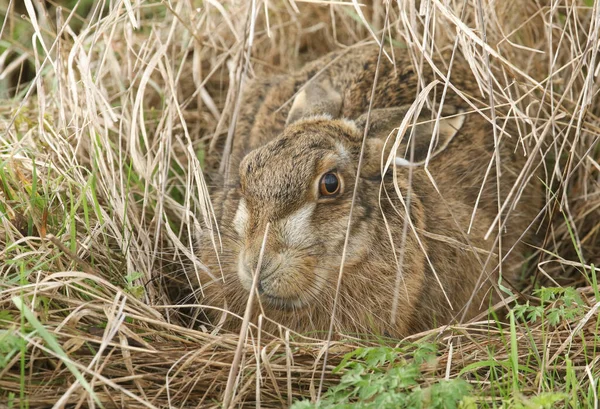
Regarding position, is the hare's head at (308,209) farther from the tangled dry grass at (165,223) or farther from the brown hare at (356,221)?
the tangled dry grass at (165,223)

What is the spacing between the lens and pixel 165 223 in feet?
13.8

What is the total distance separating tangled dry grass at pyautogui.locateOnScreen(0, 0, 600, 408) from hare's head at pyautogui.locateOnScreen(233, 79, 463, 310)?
262 millimetres

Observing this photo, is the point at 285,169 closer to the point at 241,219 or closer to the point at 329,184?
the point at 329,184

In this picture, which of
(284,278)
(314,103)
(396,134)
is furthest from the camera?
(314,103)

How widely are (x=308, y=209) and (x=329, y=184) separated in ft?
0.56

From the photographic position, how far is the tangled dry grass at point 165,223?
321 cm

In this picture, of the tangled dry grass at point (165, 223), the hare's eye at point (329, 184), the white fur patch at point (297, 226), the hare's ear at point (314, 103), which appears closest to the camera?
the tangled dry grass at point (165, 223)

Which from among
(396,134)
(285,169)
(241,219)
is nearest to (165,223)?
(241,219)

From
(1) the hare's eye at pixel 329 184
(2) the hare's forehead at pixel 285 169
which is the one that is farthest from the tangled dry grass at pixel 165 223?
(1) the hare's eye at pixel 329 184

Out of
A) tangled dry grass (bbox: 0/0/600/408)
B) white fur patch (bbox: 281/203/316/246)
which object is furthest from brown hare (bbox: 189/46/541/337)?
tangled dry grass (bbox: 0/0/600/408)

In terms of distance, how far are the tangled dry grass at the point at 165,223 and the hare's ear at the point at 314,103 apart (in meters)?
0.35

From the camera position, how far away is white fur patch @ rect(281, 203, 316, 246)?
3.63 meters

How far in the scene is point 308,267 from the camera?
3648 millimetres

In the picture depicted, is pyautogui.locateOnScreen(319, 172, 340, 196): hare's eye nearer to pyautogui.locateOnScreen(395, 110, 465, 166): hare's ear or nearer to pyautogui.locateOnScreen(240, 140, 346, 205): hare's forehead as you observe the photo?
pyautogui.locateOnScreen(240, 140, 346, 205): hare's forehead
